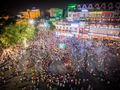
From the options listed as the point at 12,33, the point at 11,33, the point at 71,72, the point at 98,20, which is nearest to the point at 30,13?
the point at 12,33

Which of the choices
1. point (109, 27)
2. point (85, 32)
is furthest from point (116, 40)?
point (85, 32)

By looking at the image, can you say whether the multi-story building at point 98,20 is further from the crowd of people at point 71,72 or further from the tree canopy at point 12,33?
the tree canopy at point 12,33

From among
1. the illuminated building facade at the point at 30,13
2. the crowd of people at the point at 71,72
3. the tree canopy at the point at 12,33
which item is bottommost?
the crowd of people at the point at 71,72

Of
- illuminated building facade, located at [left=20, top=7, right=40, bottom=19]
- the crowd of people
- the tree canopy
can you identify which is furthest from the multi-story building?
illuminated building facade, located at [left=20, top=7, right=40, bottom=19]

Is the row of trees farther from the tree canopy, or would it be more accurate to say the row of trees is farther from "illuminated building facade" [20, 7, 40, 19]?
"illuminated building facade" [20, 7, 40, 19]

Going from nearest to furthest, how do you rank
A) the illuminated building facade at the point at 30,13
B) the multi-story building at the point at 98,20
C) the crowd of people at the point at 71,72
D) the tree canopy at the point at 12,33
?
the crowd of people at the point at 71,72 → the tree canopy at the point at 12,33 → the multi-story building at the point at 98,20 → the illuminated building facade at the point at 30,13

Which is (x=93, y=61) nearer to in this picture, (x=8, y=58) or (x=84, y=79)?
(x=84, y=79)

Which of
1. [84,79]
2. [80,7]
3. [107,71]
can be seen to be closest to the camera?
[84,79]

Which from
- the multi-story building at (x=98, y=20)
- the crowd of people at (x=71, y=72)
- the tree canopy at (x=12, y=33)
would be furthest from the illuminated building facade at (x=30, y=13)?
the crowd of people at (x=71, y=72)
